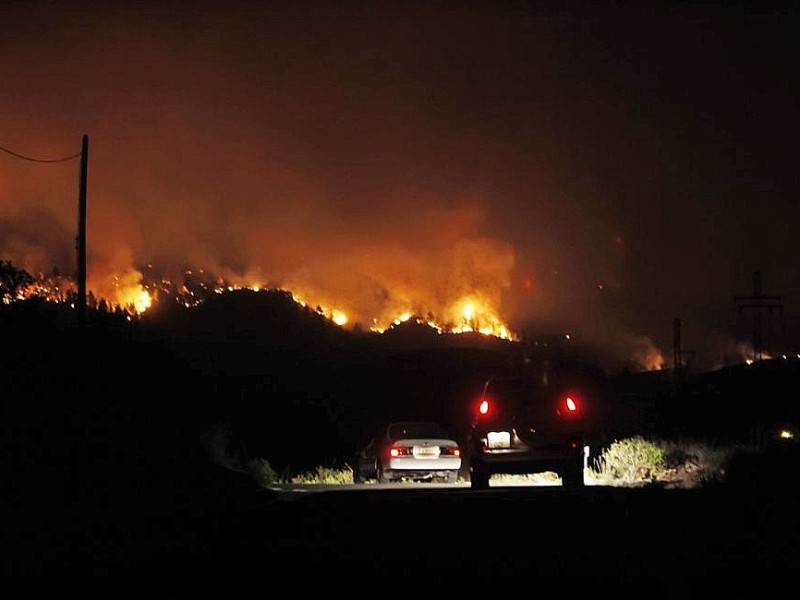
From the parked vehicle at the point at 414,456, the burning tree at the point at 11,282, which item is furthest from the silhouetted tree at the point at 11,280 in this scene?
the parked vehicle at the point at 414,456

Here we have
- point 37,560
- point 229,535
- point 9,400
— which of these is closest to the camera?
point 37,560

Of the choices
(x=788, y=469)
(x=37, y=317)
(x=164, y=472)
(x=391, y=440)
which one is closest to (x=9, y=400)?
(x=164, y=472)

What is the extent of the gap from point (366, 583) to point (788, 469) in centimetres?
1245

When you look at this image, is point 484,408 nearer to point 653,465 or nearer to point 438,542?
point 653,465

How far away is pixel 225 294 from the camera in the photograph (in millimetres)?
155875

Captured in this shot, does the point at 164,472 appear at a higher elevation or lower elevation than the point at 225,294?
lower

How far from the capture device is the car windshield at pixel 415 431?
31188 millimetres

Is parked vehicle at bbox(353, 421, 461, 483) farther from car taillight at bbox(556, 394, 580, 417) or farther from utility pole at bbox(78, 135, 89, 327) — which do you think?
utility pole at bbox(78, 135, 89, 327)

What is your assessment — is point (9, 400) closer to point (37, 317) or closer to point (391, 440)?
point (37, 317)

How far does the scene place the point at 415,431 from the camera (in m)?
31.8

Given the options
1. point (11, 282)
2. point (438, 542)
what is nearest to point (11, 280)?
point (11, 282)

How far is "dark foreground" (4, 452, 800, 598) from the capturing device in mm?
11680

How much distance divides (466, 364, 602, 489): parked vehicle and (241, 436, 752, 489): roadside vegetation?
150 cm

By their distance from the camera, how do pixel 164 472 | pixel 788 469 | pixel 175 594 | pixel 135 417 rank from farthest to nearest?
pixel 135 417 → pixel 164 472 → pixel 788 469 → pixel 175 594
